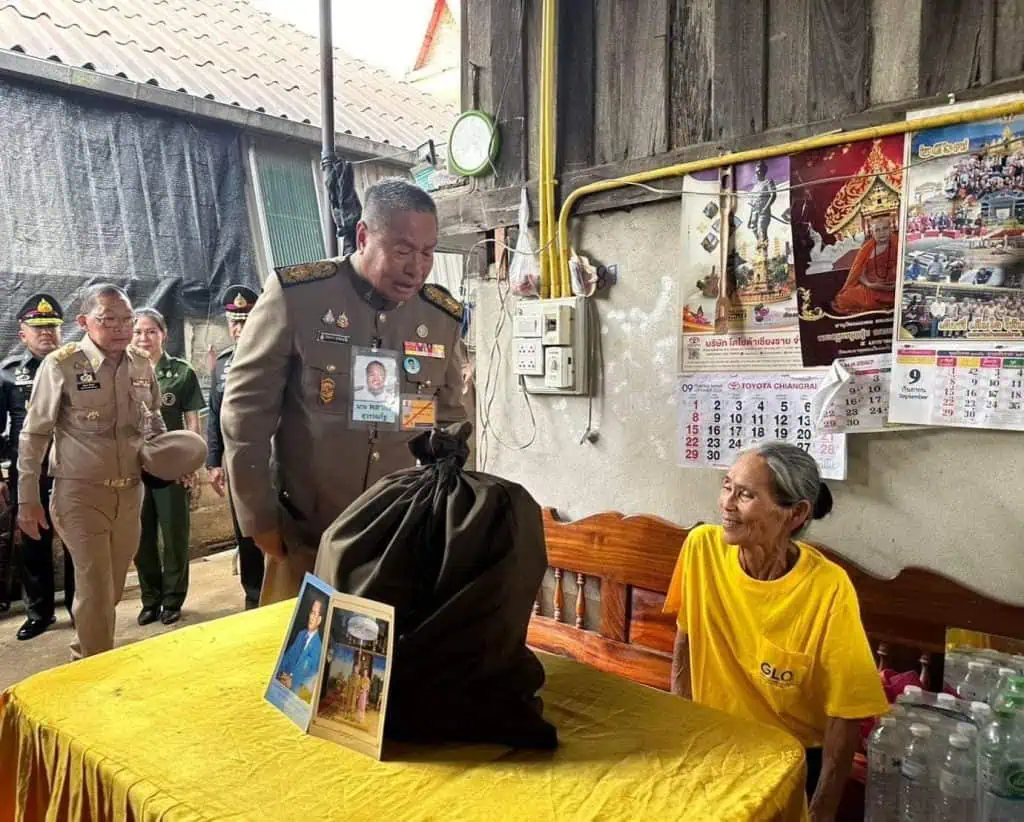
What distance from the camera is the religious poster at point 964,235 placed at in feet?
5.56

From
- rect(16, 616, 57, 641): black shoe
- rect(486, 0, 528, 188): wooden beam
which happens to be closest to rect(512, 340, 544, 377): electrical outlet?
rect(486, 0, 528, 188): wooden beam

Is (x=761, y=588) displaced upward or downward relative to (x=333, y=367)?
downward

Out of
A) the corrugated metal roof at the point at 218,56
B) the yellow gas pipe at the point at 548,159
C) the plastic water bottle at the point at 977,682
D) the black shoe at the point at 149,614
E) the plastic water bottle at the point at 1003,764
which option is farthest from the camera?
the corrugated metal roof at the point at 218,56

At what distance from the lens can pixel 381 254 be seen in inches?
69.8

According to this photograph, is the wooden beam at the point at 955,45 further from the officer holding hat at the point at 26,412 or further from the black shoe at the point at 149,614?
the black shoe at the point at 149,614

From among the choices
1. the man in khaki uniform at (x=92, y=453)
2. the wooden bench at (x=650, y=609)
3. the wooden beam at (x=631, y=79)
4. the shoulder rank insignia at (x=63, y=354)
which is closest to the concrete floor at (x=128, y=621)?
the man in khaki uniform at (x=92, y=453)

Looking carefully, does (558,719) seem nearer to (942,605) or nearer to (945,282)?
(942,605)

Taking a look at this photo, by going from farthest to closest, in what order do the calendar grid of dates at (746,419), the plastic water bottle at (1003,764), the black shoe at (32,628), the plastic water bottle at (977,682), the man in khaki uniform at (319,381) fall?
the black shoe at (32,628) → the calendar grid of dates at (746,419) → the man in khaki uniform at (319,381) → the plastic water bottle at (977,682) → the plastic water bottle at (1003,764)

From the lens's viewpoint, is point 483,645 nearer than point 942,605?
Yes

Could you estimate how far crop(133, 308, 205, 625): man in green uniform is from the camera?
3801 millimetres

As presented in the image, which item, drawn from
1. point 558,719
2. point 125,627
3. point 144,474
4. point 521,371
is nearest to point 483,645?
point 558,719

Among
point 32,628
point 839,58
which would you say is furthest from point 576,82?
point 32,628

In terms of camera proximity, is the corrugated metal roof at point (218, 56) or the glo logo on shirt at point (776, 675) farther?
the corrugated metal roof at point (218, 56)

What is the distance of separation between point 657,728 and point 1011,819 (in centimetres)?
88
